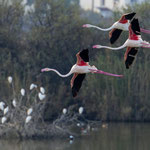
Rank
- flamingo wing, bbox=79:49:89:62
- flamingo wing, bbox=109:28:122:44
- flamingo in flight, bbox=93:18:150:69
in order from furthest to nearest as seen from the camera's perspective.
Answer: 1. flamingo wing, bbox=109:28:122:44
2. flamingo in flight, bbox=93:18:150:69
3. flamingo wing, bbox=79:49:89:62

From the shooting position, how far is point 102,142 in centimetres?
1803

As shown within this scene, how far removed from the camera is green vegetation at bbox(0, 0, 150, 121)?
797 inches

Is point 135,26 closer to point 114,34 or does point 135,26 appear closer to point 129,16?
point 129,16

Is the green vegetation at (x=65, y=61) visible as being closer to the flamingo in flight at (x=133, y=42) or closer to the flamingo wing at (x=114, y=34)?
the flamingo wing at (x=114, y=34)

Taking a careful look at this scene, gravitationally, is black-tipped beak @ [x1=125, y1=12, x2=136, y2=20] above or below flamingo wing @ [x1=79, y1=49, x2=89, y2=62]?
above

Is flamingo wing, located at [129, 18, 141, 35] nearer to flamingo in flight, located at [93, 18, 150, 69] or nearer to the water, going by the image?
flamingo in flight, located at [93, 18, 150, 69]

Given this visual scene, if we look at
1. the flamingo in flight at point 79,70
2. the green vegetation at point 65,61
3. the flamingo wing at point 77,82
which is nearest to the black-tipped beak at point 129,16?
the flamingo in flight at point 79,70

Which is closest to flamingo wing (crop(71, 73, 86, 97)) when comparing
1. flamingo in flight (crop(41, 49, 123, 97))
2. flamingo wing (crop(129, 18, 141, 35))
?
flamingo in flight (crop(41, 49, 123, 97))

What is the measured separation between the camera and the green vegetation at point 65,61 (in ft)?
66.4

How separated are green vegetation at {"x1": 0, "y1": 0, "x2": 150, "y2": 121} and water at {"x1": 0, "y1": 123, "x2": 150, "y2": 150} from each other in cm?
126

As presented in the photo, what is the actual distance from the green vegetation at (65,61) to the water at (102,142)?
126cm

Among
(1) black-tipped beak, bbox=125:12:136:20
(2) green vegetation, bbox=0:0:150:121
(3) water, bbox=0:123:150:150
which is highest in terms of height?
(1) black-tipped beak, bbox=125:12:136:20

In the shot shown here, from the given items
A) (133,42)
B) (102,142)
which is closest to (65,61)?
(102,142)

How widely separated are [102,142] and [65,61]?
3.78m
